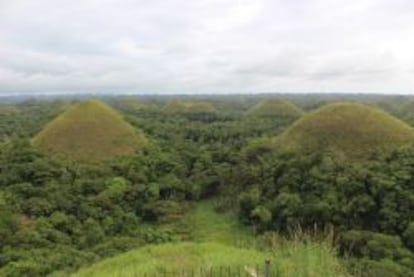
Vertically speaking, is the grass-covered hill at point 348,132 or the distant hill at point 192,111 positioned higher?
the grass-covered hill at point 348,132

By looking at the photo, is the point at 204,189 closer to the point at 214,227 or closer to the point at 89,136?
the point at 214,227

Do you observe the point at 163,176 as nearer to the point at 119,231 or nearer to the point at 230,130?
the point at 119,231

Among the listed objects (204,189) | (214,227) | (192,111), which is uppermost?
(192,111)

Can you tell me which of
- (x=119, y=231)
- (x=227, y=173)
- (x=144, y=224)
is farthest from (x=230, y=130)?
(x=119, y=231)

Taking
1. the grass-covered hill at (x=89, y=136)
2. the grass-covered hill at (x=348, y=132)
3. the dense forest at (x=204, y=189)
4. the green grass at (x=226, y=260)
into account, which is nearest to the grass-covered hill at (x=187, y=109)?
the grass-covered hill at (x=89, y=136)

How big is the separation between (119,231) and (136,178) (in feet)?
17.8

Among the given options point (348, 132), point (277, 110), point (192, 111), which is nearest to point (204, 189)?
point (348, 132)

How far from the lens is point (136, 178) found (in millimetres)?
25656

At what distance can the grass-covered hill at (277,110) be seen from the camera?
56.4 metres

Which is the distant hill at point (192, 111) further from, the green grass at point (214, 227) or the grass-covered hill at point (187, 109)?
the green grass at point (214, 227)

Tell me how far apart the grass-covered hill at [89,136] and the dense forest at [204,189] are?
107mm

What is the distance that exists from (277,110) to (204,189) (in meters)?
32.0

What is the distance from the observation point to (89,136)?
32.0m

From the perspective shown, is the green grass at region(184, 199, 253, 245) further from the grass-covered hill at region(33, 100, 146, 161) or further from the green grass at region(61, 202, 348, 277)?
the green grass at region(61, 202, 348, 277)
